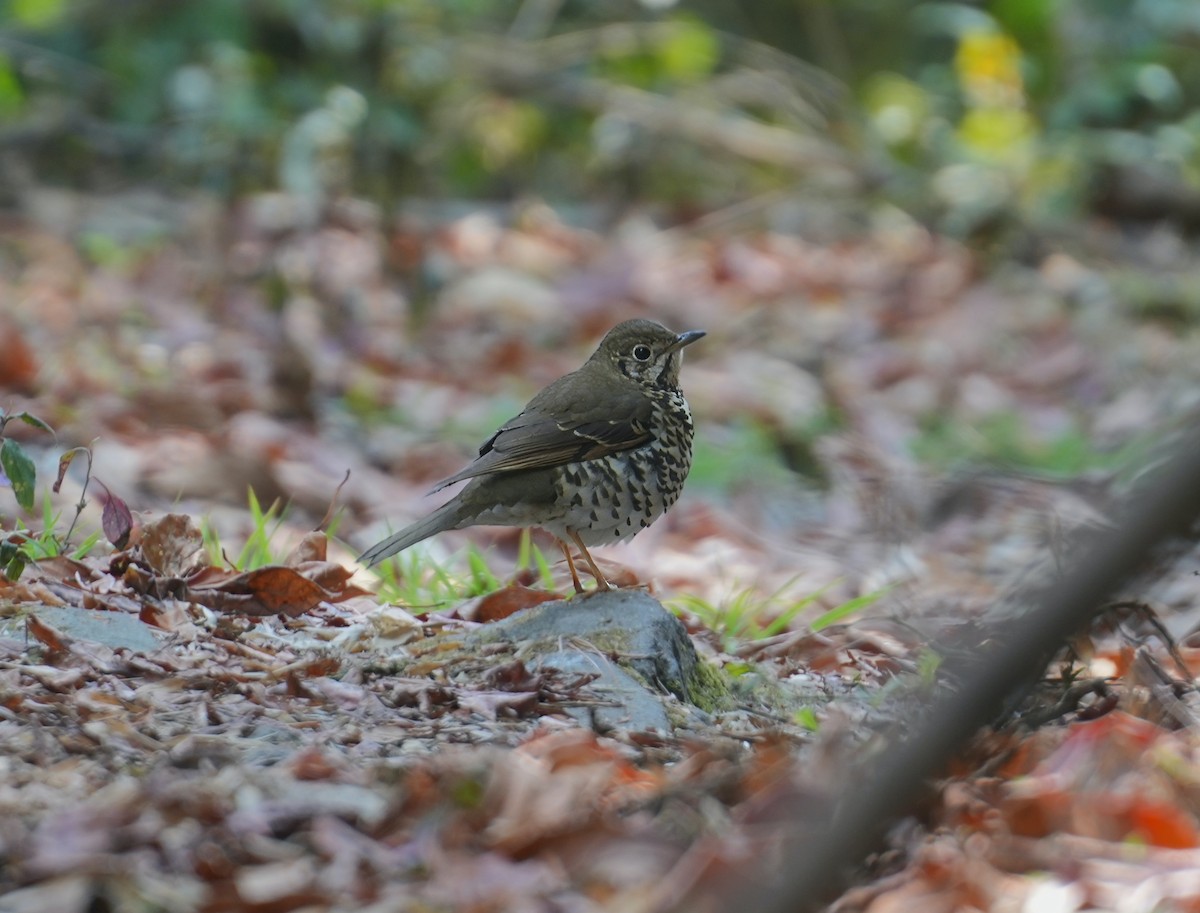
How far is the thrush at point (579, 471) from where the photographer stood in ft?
14.1

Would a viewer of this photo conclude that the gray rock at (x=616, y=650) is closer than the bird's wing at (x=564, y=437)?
Yes

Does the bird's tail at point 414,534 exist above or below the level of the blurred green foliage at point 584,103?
below

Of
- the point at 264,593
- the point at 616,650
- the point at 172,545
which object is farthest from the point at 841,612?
the point at 172,545

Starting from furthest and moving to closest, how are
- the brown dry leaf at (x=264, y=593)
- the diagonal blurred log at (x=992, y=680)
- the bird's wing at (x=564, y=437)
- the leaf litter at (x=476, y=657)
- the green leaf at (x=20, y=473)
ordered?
the bird's wing at (x=564, y=437), the brown dry leaf at (x=264, y=593), the green leaf at (x=20, y=473), the leaf litter at (x=476, y=657), the diagonal blurred log at (x=992, y=680)

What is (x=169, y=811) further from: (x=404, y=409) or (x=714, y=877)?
(x=404, y=409)

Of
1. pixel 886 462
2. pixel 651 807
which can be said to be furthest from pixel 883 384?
pixel 651 807

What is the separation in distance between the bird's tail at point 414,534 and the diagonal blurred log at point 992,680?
254 centimetres

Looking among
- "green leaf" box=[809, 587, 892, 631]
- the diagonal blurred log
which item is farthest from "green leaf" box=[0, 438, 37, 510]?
the diagonal blurred log

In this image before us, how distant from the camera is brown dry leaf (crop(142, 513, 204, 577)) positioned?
408 cm

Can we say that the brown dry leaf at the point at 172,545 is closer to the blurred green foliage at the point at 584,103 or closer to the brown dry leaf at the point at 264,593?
the brown dry leaf at the point at 264,593

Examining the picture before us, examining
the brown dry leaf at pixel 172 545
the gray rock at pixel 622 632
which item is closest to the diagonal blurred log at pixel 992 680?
the gray rock at pixel 622 632

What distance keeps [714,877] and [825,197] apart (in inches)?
397

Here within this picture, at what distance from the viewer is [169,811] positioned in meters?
2.55

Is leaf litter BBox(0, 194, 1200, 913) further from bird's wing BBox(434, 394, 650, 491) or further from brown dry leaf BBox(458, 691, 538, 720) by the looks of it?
bird's wing BBox(434, 394, 650, 491)
